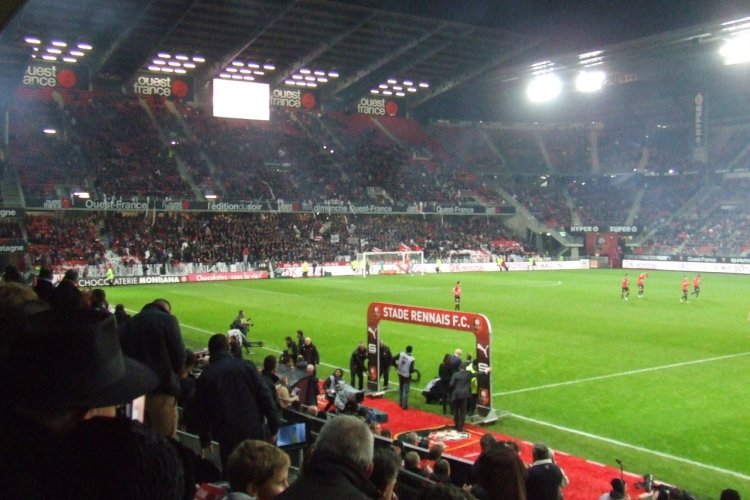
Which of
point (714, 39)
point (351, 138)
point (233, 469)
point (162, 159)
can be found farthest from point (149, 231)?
point (233, 469)

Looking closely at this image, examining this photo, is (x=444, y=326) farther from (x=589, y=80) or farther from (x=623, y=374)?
(x=589, y=80)

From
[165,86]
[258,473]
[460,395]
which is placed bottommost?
[460,395]

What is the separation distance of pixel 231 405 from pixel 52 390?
4596mm

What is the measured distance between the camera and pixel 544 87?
203 feet

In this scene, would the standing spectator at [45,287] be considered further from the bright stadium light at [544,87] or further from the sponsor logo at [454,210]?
the sponsor logo at [454,210]

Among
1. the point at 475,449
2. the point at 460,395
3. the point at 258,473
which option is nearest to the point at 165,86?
the point at 460,395

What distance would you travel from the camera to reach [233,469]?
13.2 feet

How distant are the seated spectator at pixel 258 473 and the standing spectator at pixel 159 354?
2.09m

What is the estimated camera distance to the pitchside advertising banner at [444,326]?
48.6ft

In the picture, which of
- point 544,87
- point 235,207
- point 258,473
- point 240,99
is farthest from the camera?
point 544,87

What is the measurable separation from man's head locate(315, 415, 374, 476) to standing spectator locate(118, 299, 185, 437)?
2.98 metres

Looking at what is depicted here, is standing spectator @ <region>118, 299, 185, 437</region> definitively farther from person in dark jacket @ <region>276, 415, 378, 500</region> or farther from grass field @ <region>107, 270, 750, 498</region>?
grass field @ <region>107, 270, 750, 498</region>

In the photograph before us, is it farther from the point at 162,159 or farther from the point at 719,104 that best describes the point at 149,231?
the point at 719,104

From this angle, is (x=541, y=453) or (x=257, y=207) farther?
(x=257, y=207)
